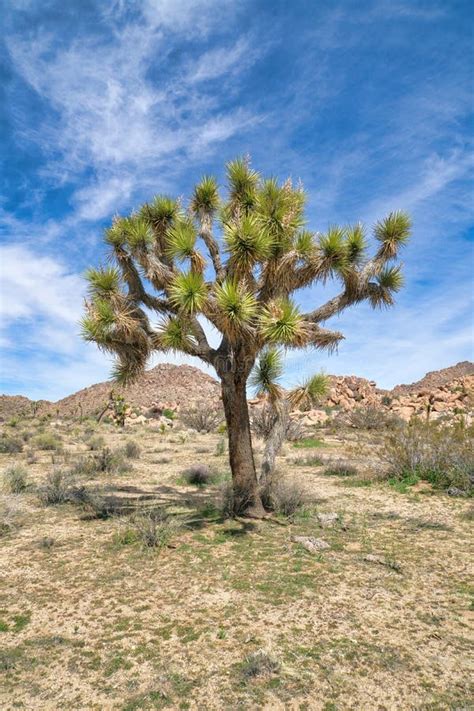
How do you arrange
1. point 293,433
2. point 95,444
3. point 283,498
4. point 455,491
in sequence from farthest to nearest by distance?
1. point 293,433
2. point 95,444
3. point 455,491
4. point 283,498

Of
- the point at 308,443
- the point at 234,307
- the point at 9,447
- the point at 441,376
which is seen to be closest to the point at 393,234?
the point at 234,307

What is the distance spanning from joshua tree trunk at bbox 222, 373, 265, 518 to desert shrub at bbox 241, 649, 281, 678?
4.63 metres

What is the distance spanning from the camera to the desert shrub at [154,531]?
7.23 metres

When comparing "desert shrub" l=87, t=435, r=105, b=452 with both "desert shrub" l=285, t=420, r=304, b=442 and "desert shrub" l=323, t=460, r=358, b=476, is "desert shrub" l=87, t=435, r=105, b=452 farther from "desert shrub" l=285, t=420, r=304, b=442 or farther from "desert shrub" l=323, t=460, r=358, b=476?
"desert shrub" l=323, t=460, r=358, b=476

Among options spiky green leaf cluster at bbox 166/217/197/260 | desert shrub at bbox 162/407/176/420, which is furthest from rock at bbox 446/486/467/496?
desert shrub at bbox 162/407/176/420

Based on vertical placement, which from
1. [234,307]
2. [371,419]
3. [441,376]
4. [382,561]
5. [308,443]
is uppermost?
[441,376]

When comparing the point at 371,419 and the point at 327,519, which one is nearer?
the point at 327,519

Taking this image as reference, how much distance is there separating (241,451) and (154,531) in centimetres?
218

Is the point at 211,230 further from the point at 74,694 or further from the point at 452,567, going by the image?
the point at 74,694

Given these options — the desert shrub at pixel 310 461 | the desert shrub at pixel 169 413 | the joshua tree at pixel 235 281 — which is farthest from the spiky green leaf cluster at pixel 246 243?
the desert shrub at pixel 169 413

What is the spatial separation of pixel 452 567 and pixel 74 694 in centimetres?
475

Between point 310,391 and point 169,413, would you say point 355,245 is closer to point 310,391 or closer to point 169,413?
point 310,391

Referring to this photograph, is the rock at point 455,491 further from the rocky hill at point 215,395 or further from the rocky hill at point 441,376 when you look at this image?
the rocky hill at point 441,376

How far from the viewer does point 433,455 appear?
38.4 feet
